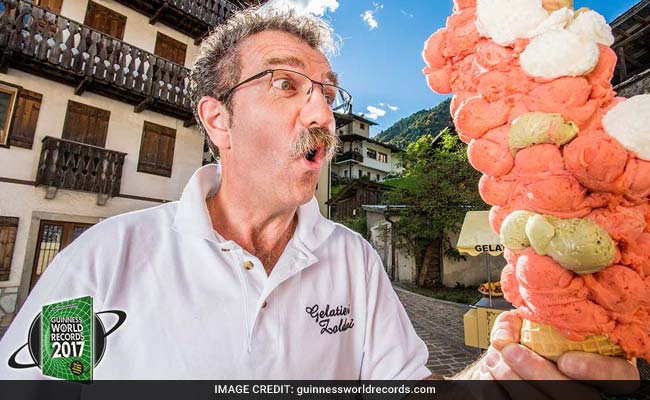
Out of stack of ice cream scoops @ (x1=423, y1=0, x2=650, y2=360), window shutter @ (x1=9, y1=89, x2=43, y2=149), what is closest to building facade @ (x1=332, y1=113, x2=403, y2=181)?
window shutter @ (x1=9, y1=89, x2=43, y2=149)

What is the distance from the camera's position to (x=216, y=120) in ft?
6.77

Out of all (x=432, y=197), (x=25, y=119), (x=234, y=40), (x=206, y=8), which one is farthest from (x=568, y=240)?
(x=432, y=197)

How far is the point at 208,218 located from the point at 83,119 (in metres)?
11.0

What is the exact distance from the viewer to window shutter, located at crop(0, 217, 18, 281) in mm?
8344

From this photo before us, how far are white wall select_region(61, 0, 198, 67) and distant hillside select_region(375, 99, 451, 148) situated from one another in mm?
43266

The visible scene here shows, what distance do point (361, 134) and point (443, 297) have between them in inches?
1278

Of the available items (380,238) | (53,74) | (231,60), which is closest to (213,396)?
(231,60)

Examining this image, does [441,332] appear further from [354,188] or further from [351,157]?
[351,157]

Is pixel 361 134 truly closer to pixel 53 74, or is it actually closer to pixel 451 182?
pixel 451 182

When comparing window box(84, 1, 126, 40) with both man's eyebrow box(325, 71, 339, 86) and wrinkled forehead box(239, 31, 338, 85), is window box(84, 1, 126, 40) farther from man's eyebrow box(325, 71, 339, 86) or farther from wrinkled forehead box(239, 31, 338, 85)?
man's eyebrow box(325, 71, 339, 86)

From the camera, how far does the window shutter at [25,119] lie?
866cm

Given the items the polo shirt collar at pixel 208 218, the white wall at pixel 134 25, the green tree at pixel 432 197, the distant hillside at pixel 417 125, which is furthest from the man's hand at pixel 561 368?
the distant hillside at pixel 417 125

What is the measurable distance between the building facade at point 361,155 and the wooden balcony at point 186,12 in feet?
88.4

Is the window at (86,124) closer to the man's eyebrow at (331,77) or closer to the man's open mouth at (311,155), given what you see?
the man's eyebrow at (331,77)
